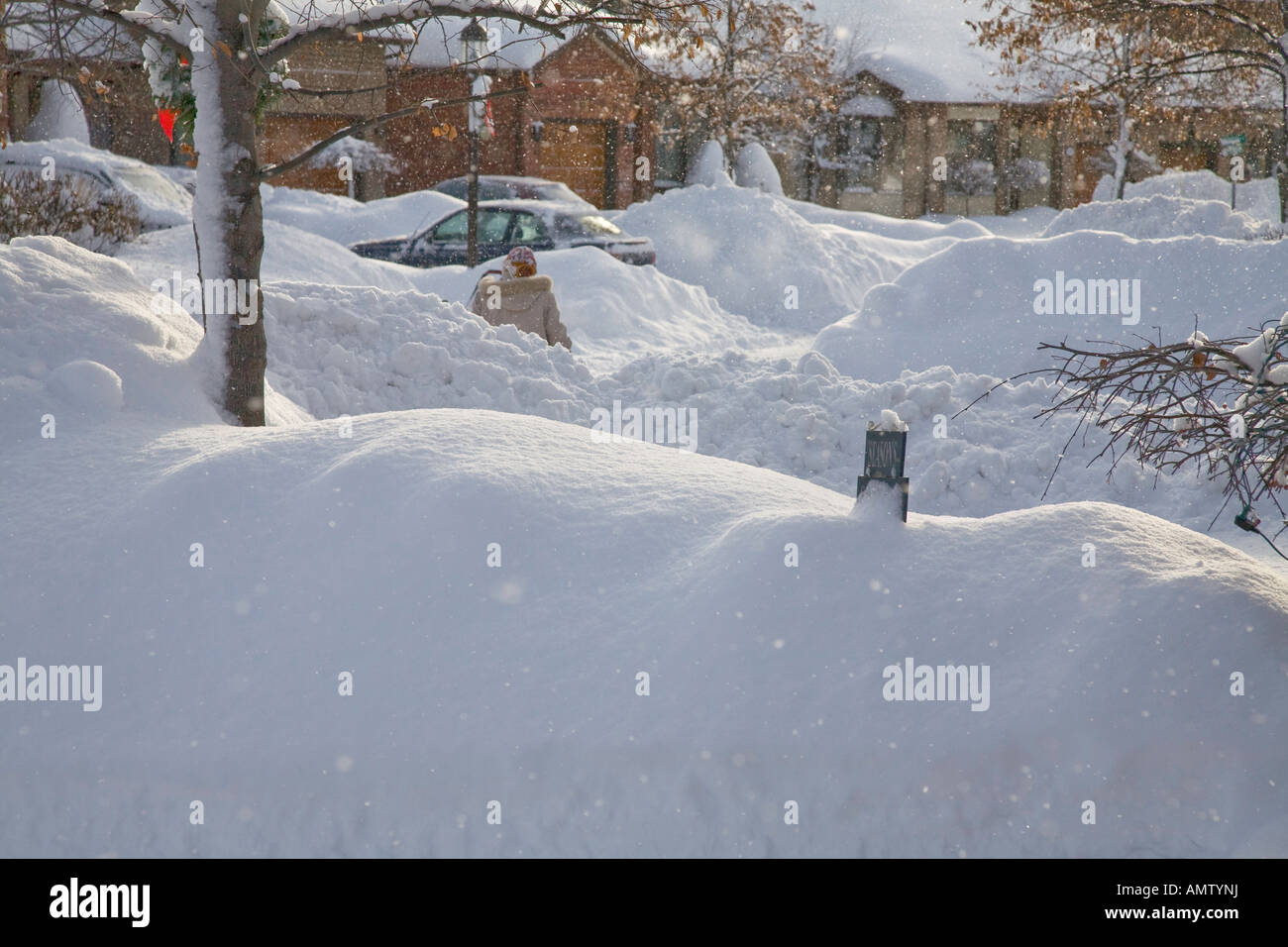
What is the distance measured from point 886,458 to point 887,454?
13mm

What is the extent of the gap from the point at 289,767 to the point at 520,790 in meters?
0.70

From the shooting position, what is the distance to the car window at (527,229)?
1595 cm

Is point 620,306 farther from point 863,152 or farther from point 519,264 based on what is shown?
point 863,152

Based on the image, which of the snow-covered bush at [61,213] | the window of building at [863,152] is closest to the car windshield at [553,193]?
the snow-covered bush at [61,213]

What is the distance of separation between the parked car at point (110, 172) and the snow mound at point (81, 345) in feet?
32.5

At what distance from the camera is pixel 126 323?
17.5 feet

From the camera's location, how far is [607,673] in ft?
11.2

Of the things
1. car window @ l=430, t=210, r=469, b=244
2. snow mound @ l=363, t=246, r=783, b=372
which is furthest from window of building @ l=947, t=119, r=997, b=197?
car window @ l=430, t=210, r=469, b=244

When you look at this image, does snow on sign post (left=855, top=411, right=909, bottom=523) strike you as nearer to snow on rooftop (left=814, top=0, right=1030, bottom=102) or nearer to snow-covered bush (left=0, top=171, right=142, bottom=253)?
snow-covered bush (left=0, top=171, right=142, bottom=253)

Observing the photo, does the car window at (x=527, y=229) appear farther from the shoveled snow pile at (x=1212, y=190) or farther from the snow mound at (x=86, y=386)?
the shoveled snow pile at (x=1212, y=190)

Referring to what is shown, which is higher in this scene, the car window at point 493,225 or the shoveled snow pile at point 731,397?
the car window at point 493,225

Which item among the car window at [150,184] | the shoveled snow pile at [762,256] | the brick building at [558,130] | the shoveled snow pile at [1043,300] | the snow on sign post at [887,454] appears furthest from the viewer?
the brick building at [558,130]

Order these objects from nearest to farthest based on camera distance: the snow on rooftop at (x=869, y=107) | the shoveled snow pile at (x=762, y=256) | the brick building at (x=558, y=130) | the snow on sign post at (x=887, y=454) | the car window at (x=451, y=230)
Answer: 1. the snow on sign post at (x=887, y=454)
2. the car window at (x=451, y=230)
3. the shoveled snow pile at (x=762, y=256)
4. the brick building at (x=558, y=130)
5. the snow on rooftop at (x=869, y=107)
